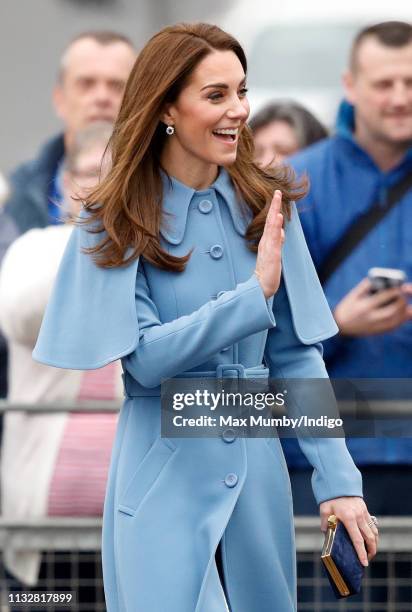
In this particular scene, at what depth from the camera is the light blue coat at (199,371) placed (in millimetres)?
3836

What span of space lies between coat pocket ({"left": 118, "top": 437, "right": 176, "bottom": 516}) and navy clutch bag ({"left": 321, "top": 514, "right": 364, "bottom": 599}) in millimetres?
395

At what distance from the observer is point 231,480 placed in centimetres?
392

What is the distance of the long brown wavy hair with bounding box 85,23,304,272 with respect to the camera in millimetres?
3914

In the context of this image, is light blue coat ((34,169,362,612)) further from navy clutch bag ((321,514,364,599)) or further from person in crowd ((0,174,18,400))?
person in crowd ((0,174,18,400))

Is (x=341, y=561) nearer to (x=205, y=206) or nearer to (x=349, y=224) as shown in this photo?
(x=205, y=206)

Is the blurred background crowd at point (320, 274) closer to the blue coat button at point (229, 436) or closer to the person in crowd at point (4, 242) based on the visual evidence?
the person in crowd at point (4, 242)

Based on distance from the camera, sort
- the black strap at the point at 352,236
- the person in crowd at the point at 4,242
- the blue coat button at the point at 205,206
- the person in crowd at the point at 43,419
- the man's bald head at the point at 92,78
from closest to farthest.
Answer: the blue coat button at the point at 205,206 < the person in crowd at the point at 43,419 < the black strap at the point at 352,236 < the person in crowd at the point at 4,242 < the man's bald head at the point at 92,78

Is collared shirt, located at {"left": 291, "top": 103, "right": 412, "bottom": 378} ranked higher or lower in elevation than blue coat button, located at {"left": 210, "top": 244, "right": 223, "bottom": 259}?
higher

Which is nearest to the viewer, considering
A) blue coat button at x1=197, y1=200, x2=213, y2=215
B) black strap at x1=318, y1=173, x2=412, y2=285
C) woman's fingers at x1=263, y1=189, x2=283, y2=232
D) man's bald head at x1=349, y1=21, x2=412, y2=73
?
woman's fingers at x1=263, y1=189, x2=283, y2=232

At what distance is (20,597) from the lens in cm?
524

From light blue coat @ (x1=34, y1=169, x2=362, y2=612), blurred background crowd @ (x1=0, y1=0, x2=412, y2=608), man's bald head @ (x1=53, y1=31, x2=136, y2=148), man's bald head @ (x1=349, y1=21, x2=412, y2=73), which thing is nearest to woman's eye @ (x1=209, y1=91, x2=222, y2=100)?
light blue coat @ (x1=34, y1=169, x2=362, y2=612)

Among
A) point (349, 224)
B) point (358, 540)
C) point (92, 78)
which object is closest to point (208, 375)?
point (358, 540)

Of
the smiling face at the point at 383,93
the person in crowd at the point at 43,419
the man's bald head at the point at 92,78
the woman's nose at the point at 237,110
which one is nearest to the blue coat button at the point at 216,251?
the woman's nose at the point at 237,110

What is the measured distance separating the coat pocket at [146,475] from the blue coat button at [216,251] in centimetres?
43
